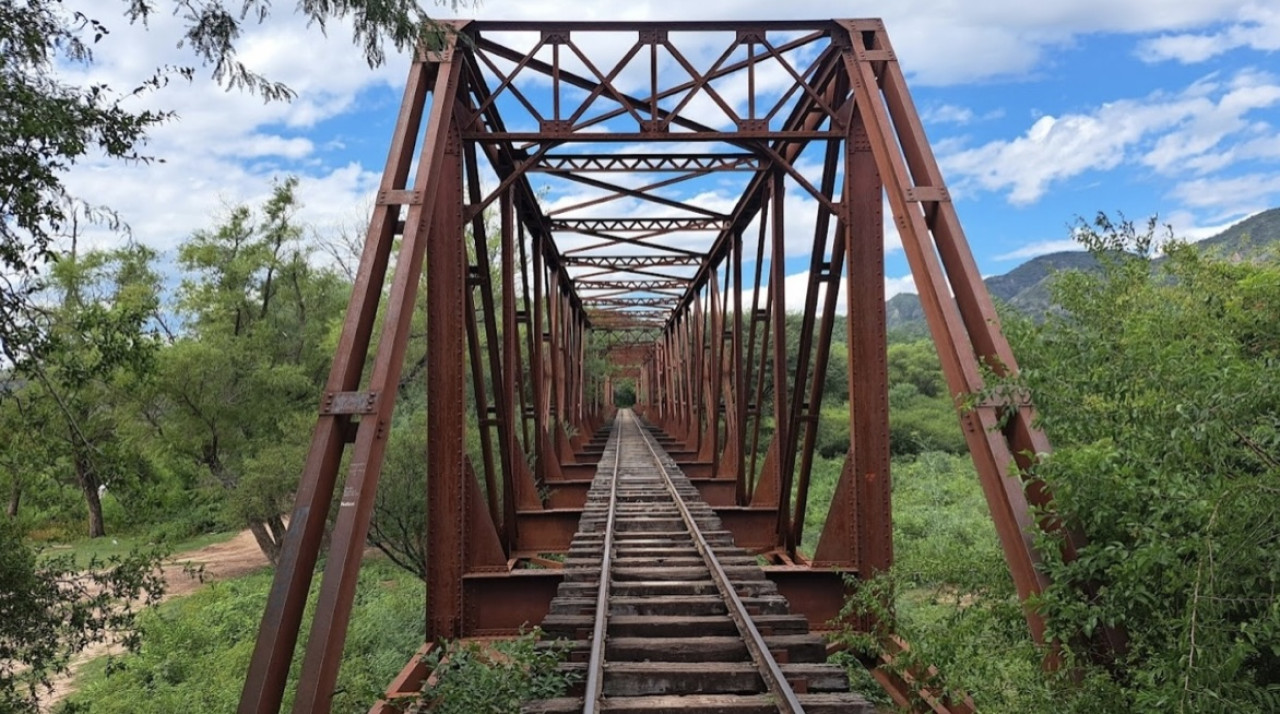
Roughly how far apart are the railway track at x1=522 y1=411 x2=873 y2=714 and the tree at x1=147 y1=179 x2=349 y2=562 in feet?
49.9

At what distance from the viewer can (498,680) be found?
503 centimetres

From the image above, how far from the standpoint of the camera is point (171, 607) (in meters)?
21.1

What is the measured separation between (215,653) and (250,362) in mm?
10304

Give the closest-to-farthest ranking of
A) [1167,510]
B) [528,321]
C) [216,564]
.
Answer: [1167,510] < [528,321] < [216,564]

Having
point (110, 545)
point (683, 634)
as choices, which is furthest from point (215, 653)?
point (110, 545)

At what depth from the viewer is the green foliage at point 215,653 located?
1254 cm

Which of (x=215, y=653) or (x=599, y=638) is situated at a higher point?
(x=599, y=638)

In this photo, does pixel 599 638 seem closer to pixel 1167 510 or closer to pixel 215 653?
pixel 1167 510

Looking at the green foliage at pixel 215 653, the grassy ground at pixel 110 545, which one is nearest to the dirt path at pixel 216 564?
the grassy ground at pixel 110 545

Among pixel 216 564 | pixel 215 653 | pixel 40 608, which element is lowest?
pixel 216 564

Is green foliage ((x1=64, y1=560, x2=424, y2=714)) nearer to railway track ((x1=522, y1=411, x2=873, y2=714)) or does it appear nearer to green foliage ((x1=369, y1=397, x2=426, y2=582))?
green foliage ((x1=369, y1=397, x2=426, y2=582))

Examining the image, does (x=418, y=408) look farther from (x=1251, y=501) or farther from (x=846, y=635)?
(x=1251, y=501)

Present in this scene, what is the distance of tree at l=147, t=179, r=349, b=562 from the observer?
70.7 ft

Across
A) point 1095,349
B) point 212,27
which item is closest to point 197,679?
point 212,27
